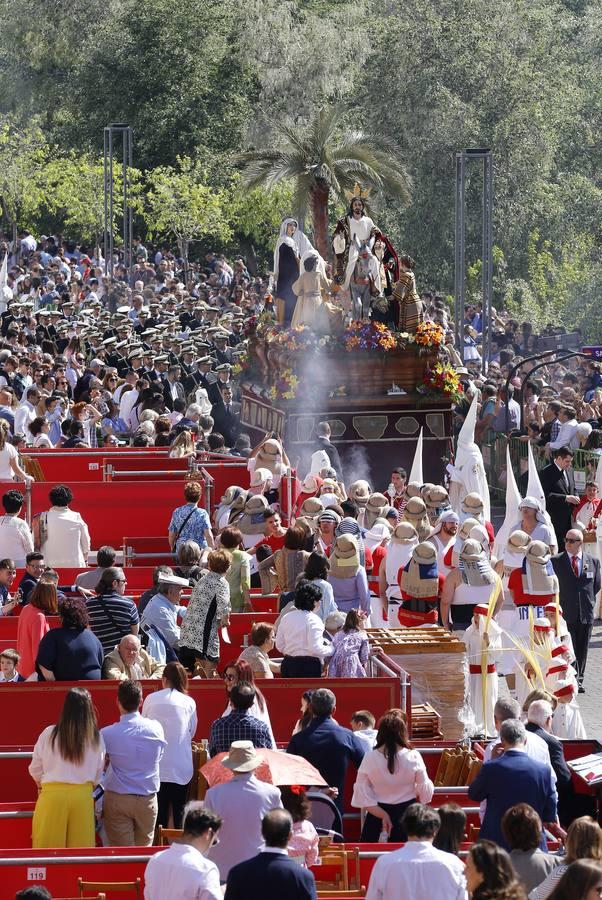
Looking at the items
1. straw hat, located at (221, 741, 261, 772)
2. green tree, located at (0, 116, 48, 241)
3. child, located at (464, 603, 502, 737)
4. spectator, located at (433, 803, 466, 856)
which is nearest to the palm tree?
child, located at (464, 603, 502, 737)

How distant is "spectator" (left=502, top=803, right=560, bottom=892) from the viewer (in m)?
7.91

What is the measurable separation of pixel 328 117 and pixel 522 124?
21767 millimetres

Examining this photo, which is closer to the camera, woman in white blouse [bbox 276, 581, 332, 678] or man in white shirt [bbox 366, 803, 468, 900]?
man in white shirt [bbox 366, 803, 468, 900]

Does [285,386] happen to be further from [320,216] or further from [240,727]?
[240,727]

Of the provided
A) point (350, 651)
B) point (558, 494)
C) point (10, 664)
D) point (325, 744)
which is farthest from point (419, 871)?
point (558, 494)

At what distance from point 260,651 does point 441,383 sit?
1336cm

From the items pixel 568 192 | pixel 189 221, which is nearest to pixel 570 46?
pixel 568 192

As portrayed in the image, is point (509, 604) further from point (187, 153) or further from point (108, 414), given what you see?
point (187, 153)

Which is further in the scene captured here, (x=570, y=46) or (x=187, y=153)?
(x=570, y=46)

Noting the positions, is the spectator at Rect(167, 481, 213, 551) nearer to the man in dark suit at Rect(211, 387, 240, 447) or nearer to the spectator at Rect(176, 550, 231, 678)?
the spectator at Rect(176, 550, 231, 678)

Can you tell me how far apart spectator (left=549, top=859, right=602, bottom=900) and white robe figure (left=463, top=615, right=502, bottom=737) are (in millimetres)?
6869

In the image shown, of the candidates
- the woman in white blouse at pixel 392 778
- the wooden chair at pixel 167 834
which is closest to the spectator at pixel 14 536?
the wooden chair at pixel 167 834

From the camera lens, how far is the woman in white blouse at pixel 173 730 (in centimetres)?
1009

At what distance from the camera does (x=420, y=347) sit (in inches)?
967
